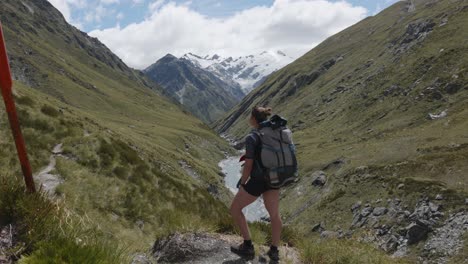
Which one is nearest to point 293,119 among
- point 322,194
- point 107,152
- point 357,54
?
point 357,54

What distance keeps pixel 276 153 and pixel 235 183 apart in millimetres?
86342

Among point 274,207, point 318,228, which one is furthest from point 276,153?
point 318,228

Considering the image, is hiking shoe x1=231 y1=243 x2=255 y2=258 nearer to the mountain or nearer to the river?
the mountain

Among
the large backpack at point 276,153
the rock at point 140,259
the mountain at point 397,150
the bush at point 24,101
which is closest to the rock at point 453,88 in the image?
the mountain at point 397,150

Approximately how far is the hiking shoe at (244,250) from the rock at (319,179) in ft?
196

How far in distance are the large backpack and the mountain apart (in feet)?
13.7

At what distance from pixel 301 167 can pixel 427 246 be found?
2006 inches

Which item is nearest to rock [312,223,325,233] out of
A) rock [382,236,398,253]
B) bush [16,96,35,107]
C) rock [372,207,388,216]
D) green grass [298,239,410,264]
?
rock [372,207,388,216]

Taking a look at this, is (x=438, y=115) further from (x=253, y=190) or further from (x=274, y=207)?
(x=253, y=190)

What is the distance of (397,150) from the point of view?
64125 millimetres

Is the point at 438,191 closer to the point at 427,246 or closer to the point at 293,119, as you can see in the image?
the point at 427,246

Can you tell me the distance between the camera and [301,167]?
8562 centimetres

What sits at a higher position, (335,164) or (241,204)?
(241,204)

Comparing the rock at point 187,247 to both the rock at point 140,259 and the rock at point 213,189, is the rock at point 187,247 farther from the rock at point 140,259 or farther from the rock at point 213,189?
the rock at point 213,189
